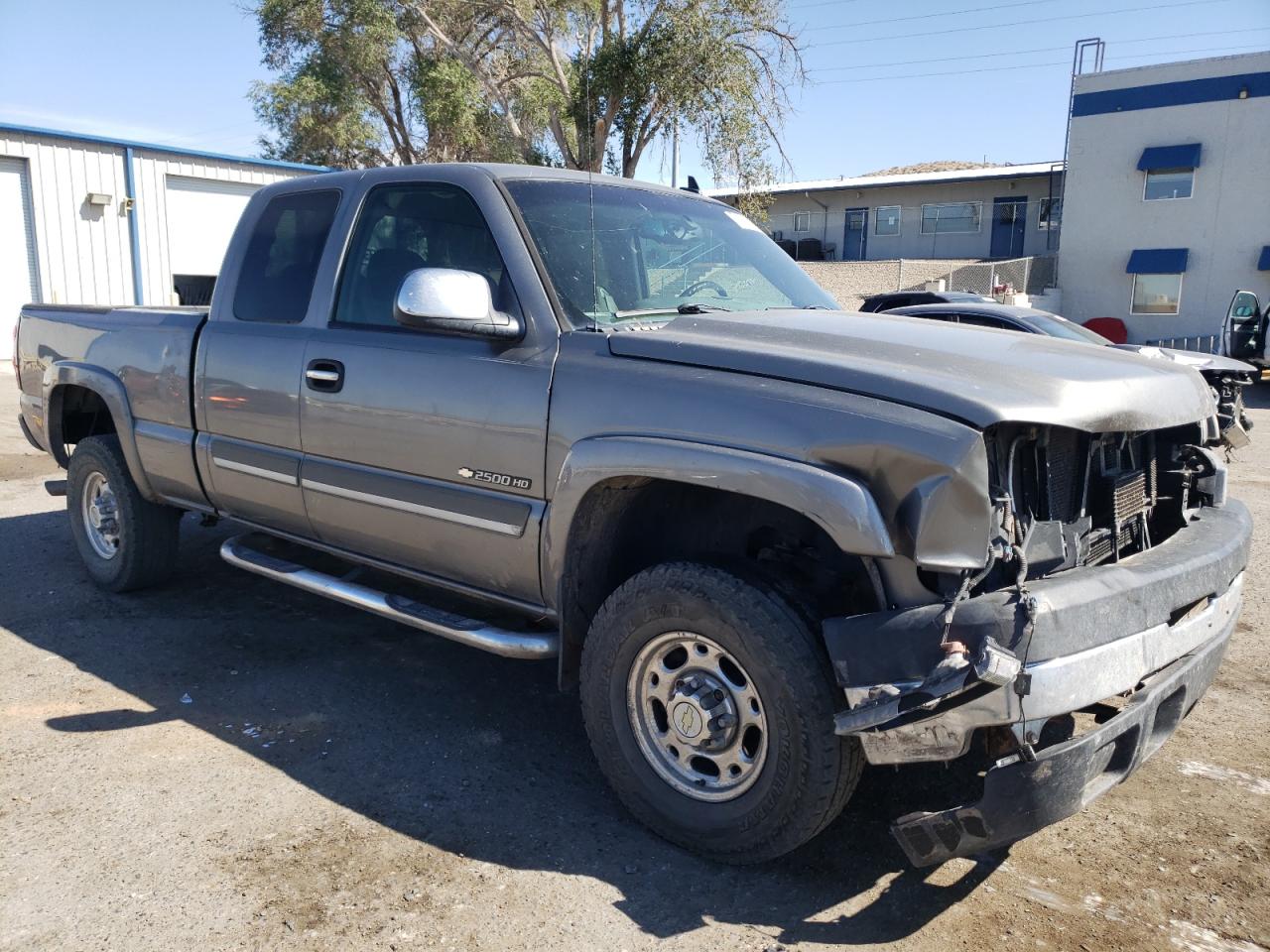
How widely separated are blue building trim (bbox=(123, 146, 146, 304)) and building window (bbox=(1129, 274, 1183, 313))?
23.6 meters

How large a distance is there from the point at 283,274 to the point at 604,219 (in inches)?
60.9

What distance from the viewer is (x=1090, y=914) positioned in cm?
283

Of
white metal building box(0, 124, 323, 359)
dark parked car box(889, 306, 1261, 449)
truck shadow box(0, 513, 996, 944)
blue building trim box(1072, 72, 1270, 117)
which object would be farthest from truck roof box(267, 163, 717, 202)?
blue building trim box(1072, 72, 1270, 117)

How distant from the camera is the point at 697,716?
9.78 ft

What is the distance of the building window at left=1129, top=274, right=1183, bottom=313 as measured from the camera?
2564 centimetres

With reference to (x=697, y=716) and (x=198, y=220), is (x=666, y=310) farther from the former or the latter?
(x=198, y=220)

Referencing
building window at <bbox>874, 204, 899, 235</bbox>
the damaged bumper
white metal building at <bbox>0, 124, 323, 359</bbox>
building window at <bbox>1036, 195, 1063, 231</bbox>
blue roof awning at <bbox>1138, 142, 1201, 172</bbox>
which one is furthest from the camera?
building window at <bbox>874, 204, 899, 235</bbox>

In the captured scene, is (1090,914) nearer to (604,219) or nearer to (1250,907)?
(1250,907)

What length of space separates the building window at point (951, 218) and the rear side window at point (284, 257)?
34.3 metres

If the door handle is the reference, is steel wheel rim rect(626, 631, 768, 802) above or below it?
below

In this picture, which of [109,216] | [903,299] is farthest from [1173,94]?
[109,216]

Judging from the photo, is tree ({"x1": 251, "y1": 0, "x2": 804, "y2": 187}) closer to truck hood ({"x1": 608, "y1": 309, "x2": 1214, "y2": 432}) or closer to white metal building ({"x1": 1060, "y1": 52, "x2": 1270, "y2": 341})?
white metal building ({"x1": 1060, "y1": 52, "x2": 1270, "y2": 341})

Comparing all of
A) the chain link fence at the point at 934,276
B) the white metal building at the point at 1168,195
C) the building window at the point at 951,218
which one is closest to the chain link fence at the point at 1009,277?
the chain link fence at the point at 934,276

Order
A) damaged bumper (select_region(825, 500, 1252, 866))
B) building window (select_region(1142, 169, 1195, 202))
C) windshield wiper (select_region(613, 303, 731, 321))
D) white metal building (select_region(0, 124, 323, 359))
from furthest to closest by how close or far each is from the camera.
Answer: building window (select_region(1142, 169, 1195, 202)) < white metal building (select_region(0, 124, 323, 359)) < windshield wiper (select_region(613, 303, 731, 321)) < damaged bumper (select_region(825, 500, 1252, 866))
